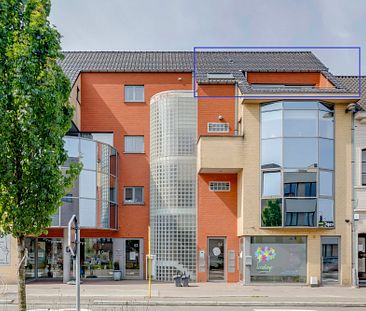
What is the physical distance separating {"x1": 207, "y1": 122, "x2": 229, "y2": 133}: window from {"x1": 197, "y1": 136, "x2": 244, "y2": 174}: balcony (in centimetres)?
195

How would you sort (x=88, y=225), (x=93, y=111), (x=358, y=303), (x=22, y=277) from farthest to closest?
(x=93, y=111), (x=88, y=225), (x=358, y=303), (x=22, y=277)

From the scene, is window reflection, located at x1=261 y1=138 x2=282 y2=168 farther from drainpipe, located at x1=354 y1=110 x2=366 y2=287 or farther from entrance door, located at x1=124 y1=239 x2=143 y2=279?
entrance door, located at x1=124 y1=239 x2=143 y2=279

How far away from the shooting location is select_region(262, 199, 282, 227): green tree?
24875 millimetres

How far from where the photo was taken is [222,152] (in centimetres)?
2581

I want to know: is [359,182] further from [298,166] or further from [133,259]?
[133,259]

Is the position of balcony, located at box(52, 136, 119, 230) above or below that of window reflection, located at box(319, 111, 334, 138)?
below

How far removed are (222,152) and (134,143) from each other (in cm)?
621

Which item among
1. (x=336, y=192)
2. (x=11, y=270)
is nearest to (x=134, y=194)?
(x=11, y=270)

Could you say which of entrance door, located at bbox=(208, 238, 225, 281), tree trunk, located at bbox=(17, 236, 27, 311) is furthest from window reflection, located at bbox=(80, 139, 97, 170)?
tree trunk, located at bbox=(17, 236, 27, 311)

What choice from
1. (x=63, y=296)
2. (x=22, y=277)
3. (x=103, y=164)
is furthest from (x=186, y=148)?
(x=22, y=277)

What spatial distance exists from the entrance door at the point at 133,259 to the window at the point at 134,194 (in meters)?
2.09

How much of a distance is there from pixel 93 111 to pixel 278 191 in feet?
36.4

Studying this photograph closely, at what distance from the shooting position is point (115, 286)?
25.3 meters

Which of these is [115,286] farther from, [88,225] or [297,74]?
[297,74]
